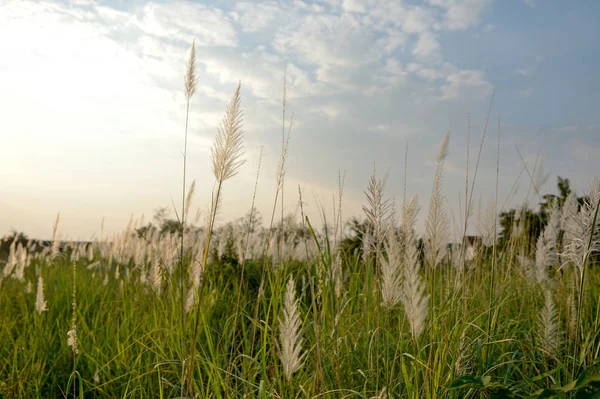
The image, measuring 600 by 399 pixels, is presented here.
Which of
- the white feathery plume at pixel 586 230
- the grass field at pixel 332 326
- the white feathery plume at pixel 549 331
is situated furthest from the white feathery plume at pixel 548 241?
the white feathery plume at pixel 586 230

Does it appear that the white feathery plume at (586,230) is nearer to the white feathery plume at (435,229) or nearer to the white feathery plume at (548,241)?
the white feathery plume at (435,229)

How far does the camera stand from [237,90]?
192cm

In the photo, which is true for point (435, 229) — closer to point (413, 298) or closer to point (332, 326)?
point (413, 298)

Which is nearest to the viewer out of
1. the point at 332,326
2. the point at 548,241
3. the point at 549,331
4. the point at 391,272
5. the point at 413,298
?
the point at 413,298

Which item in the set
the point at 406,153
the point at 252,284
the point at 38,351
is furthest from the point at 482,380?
the point at 252,284

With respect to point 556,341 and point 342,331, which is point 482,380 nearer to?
point 342,331

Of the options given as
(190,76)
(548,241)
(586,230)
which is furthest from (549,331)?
(190,76)

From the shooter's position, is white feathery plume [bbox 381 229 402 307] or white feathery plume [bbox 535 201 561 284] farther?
white feathery plume [bbox 535 201 561 284]

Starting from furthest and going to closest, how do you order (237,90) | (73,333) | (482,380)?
(73,333)
(237,90)
(482,380)

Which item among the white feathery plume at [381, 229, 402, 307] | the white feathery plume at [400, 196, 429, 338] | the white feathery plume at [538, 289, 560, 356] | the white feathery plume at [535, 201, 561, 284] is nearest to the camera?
the white feathery plume at [400, 196, 429, 338]

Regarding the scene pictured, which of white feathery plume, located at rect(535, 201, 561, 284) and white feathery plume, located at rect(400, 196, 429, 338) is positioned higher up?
white feathery plume, located at rect(535, 201, 561, 284)

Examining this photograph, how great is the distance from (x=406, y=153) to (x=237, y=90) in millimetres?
1739

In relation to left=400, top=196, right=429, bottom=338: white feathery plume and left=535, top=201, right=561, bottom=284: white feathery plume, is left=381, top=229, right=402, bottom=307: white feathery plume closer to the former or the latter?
left=400, top=196, right=429, bottom=338: white feathery plume

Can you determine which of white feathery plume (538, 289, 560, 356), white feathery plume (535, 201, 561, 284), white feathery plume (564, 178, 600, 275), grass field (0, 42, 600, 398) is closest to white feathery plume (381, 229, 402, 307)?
grass field (0, 42, 600, 398)
